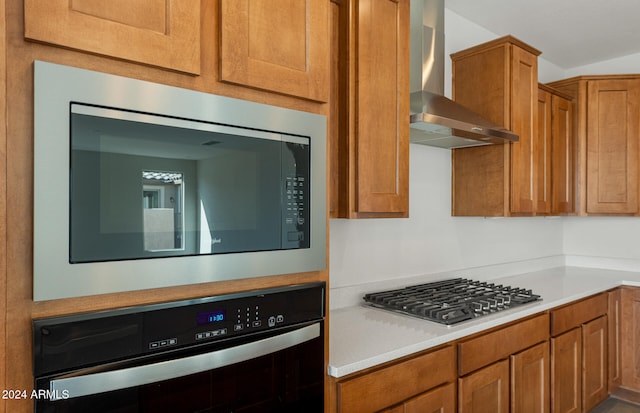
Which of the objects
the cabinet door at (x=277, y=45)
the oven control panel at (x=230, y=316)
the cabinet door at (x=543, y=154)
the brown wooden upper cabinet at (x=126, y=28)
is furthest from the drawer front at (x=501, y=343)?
the brown wooden upper cabinet at (x=126, y=28)

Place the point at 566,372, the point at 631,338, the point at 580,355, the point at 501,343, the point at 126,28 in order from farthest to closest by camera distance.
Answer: the point at 631,338, the point at 580,355, the point at 566,372, the point at 501,343, the point at 126,28

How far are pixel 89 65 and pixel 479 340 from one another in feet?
5.86

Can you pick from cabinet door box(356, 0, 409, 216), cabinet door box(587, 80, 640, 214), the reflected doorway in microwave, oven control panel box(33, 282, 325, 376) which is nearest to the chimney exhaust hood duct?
cabinet door box(356, 0, 409, 216)

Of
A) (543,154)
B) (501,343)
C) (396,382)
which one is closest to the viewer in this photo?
(396,382)

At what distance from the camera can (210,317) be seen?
988 mm

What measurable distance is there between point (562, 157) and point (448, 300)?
204 centimetres

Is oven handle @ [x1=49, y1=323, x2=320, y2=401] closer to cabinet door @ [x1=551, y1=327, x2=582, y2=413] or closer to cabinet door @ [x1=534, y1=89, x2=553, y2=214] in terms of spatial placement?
cabinet door @ [x1=551, y1=327, x2=582, y2=413]

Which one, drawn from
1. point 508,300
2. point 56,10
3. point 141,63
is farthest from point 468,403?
point 56,10

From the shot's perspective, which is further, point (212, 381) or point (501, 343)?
point (501, 343)

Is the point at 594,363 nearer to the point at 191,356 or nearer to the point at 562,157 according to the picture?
the point at 562,157

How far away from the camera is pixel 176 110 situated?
94cm

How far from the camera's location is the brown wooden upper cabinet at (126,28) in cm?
78

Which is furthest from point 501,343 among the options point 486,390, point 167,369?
point 167,369

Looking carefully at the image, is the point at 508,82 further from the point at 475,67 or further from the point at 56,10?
the point at 56,10
